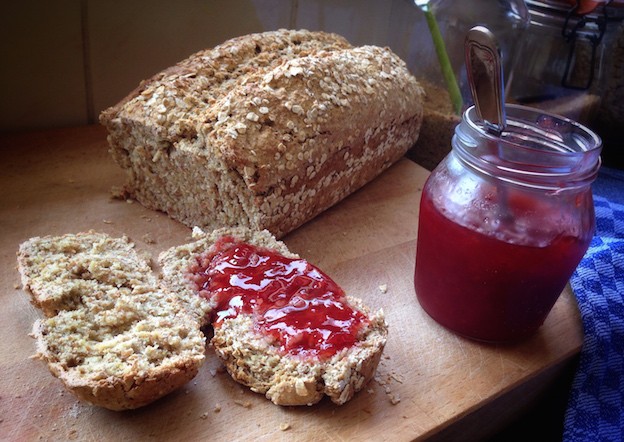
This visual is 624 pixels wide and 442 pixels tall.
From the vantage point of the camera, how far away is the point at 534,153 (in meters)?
1.60

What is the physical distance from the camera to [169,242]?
2.24 metres

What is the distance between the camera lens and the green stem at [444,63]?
113 inches

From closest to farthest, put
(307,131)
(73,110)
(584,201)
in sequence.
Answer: (584,201) → (307,131) → (73,110)

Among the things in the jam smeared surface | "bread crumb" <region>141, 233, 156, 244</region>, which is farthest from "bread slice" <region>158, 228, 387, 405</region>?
"bread crumb" <region>141, 233, 156, 244</region>

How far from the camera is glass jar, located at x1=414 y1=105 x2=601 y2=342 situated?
165cm

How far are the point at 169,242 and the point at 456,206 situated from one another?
110 centimetres

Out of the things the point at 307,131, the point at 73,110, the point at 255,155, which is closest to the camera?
the point at 255,155

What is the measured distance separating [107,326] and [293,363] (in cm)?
53

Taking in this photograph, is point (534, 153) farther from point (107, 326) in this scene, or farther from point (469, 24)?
point (469, 24)

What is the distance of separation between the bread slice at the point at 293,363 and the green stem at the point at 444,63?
1.55m

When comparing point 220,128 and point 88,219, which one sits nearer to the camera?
point 220,128

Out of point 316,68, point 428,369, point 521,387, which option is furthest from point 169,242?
point 521,387

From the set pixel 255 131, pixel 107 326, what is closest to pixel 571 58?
pixel 255 131

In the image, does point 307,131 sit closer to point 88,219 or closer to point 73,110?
point 88,219
